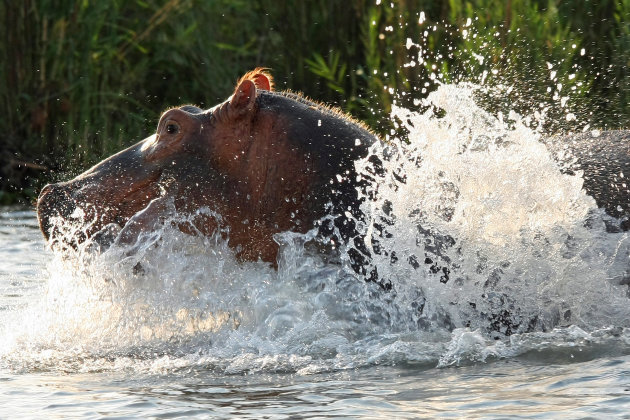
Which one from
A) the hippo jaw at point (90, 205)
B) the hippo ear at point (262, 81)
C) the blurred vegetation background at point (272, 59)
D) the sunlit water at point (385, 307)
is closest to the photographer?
the sunlit water at point (385, 307)

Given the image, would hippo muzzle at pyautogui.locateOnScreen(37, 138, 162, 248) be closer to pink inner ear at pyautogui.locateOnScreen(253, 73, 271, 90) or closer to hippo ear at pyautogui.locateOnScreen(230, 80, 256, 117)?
hippo ear at pyautogui.locateOnScreen(230, 80, 256, 117)

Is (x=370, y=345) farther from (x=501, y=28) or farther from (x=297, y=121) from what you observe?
(x=501, y=28)

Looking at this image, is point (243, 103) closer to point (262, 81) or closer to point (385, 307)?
point (262, 81)

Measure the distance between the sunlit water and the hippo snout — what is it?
0.15 m

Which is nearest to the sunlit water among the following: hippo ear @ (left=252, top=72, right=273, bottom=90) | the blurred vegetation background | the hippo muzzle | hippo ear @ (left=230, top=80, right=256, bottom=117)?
the hippo muzzle

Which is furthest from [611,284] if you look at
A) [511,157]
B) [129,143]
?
[129,143]

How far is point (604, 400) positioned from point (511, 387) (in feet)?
1.04

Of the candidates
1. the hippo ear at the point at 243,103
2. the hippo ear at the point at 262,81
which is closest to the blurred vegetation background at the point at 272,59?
the hippo ear at the point at 262,81

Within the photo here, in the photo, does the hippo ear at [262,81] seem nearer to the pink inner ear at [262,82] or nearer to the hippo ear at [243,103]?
the pink inner ear at [262,82]

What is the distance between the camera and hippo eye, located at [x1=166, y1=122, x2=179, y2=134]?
4645 millimetres

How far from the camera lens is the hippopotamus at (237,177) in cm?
452

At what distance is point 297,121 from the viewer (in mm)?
4602

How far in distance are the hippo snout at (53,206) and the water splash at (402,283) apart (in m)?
0.17

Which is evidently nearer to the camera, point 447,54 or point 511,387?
point 511,387
